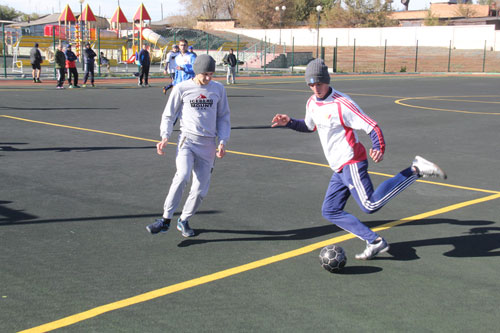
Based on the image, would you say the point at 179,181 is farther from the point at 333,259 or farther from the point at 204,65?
the point at 333,259

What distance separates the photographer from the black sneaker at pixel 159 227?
6.30 m

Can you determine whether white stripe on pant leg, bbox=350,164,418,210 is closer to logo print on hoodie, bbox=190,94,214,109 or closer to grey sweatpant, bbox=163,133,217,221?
grey sweatpant, bbox=163,133,217,221

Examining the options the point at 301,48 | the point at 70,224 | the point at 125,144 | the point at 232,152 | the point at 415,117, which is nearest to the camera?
the point at 70,224

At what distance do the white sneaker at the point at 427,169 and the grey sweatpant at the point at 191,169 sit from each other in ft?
7.31

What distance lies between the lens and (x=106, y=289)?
192 inches

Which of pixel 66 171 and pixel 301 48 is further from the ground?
pixel 301 48

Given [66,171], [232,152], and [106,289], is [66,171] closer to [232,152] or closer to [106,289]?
[232,152]

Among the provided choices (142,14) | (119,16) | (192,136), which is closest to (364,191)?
(192,136)

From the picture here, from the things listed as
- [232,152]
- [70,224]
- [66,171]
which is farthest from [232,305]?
[232,152]

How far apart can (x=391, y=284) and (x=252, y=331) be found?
1.55m

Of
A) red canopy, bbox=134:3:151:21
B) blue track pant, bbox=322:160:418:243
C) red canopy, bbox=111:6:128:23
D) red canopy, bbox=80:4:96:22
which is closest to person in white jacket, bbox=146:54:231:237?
blue track pant, bbox=322:160:418:243

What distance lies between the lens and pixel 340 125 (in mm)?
5668

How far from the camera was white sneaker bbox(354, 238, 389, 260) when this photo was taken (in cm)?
570

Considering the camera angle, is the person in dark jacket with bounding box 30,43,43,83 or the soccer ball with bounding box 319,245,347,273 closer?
the soccer ball with bounding box 319,245,347,273
